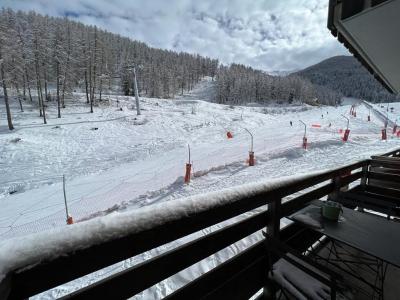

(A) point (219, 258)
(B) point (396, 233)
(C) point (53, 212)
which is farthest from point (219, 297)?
(C) point (53, 212)

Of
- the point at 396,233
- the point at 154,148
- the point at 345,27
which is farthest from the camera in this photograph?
the point at 154,148

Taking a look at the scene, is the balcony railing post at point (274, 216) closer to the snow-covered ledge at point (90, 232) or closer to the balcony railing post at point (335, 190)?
the snow-covered ledge at point (90, 232)

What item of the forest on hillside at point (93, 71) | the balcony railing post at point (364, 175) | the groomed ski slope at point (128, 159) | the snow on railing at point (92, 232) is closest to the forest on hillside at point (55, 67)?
the forest on hillside at point (93, 71)

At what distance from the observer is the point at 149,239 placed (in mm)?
1064

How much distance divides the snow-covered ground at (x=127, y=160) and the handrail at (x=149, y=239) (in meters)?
2.30

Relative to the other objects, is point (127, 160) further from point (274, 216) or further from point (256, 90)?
point (256, 90)

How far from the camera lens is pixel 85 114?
116ft

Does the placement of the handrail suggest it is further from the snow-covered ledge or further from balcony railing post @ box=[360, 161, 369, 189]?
balcony railing post @ box=[360, 161, 369, 189]

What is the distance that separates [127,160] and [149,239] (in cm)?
1791

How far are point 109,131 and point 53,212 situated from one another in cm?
2046

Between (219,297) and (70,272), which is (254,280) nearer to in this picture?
(219,297)

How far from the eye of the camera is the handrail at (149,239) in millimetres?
787

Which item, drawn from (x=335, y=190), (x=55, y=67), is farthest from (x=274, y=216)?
(x=55, y=67)

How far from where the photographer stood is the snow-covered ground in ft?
27.7
